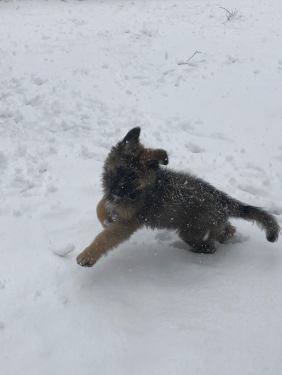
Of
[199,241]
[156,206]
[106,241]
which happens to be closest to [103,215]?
[106,241]

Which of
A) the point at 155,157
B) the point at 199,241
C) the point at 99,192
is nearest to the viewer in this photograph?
the point at 155,157

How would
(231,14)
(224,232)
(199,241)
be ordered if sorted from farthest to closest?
1. (231,14)
2. (224,232)
3. (199,241)

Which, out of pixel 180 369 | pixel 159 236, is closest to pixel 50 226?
pixel 159 236

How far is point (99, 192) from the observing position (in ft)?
21.0

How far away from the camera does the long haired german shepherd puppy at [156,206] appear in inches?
184

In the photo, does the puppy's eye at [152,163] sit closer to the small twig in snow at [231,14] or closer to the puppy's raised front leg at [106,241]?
the puppy's raised front leg at [106,241]

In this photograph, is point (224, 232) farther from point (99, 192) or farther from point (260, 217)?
point (99, 192)

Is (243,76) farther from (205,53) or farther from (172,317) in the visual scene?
(172,317)

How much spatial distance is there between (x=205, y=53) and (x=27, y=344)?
31.8ft

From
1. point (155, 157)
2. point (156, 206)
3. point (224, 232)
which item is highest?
point (155, 157)

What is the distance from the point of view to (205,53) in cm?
1191

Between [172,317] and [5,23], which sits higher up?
[172,317]

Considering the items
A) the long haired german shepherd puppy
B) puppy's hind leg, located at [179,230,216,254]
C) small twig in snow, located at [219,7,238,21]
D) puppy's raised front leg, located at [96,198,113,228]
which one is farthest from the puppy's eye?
small twig in snow, located at [219,7,238,21]

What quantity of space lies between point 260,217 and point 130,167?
68.9 inches
